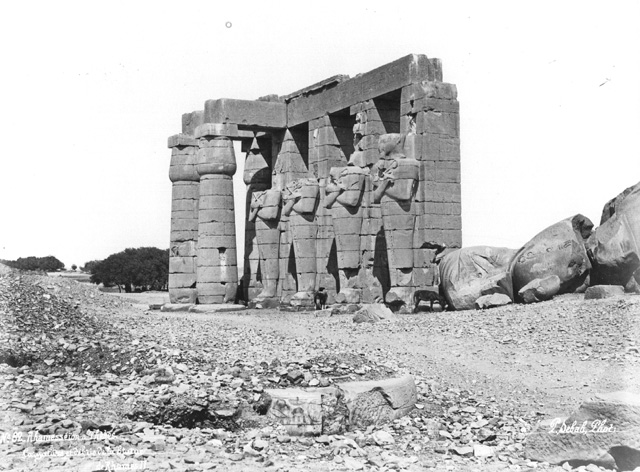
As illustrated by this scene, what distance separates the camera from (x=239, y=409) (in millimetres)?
9469

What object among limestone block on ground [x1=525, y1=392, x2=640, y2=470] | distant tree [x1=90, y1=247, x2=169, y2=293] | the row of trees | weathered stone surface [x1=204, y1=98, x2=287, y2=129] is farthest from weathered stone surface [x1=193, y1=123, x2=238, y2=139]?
distant tree [x1=90, y1=247, x2=169, y2=293]

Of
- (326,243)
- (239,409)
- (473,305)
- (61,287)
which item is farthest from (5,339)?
(326,243)

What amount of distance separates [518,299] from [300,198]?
7.35 m

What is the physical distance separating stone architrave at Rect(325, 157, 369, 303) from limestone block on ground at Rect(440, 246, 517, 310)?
3731 millimetres

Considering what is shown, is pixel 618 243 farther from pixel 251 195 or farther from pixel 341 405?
pixel 251 195

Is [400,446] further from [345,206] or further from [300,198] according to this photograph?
[300,198]

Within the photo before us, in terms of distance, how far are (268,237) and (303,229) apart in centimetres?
189

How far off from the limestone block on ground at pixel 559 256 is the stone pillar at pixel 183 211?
12188 mm

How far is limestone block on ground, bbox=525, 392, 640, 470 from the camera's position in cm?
772

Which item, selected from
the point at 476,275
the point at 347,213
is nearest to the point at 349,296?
the point at 347,213

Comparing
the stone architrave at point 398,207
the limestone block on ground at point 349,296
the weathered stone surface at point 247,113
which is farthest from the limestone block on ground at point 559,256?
the weathered stone surface at point 247,113

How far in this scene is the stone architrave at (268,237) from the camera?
77.2 ft

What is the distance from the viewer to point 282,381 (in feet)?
33.9

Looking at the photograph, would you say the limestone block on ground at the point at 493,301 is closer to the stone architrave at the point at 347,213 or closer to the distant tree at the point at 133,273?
the stone architrave at the point at 347,213
